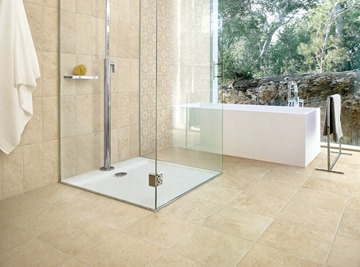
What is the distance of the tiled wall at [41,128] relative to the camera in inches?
92.8

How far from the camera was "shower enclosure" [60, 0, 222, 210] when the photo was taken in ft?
8.80

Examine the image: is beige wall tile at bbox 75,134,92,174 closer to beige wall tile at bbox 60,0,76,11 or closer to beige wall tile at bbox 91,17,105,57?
beige wall tile at bbox 91,17,105,57

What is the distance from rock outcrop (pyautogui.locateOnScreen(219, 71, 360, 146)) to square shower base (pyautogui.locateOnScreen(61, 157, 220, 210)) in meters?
2.22

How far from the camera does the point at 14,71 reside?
2148mm

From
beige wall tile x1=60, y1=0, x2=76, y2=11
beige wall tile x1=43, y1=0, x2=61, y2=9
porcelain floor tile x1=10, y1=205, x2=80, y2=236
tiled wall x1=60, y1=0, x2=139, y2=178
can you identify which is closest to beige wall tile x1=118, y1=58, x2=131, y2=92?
tiled wall x1=60, y1=0, x2=139, y2=178

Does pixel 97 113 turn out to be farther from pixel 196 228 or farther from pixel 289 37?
pixel 289 37

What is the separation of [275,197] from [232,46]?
2948mm

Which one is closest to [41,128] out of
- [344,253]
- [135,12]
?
[135,12]

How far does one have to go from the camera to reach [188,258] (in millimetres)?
1630

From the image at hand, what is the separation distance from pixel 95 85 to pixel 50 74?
459 mm

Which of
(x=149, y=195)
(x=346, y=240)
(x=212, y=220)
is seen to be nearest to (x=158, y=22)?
(x=149, y=195)

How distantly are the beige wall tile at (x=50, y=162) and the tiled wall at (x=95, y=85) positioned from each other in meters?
0.05

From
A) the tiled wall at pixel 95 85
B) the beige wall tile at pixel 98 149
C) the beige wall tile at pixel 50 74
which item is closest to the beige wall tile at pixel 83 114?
the tiled wall at pixel 95 85

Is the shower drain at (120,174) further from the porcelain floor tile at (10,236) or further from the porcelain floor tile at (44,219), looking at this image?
the porcelain floor tile at (10,236)
